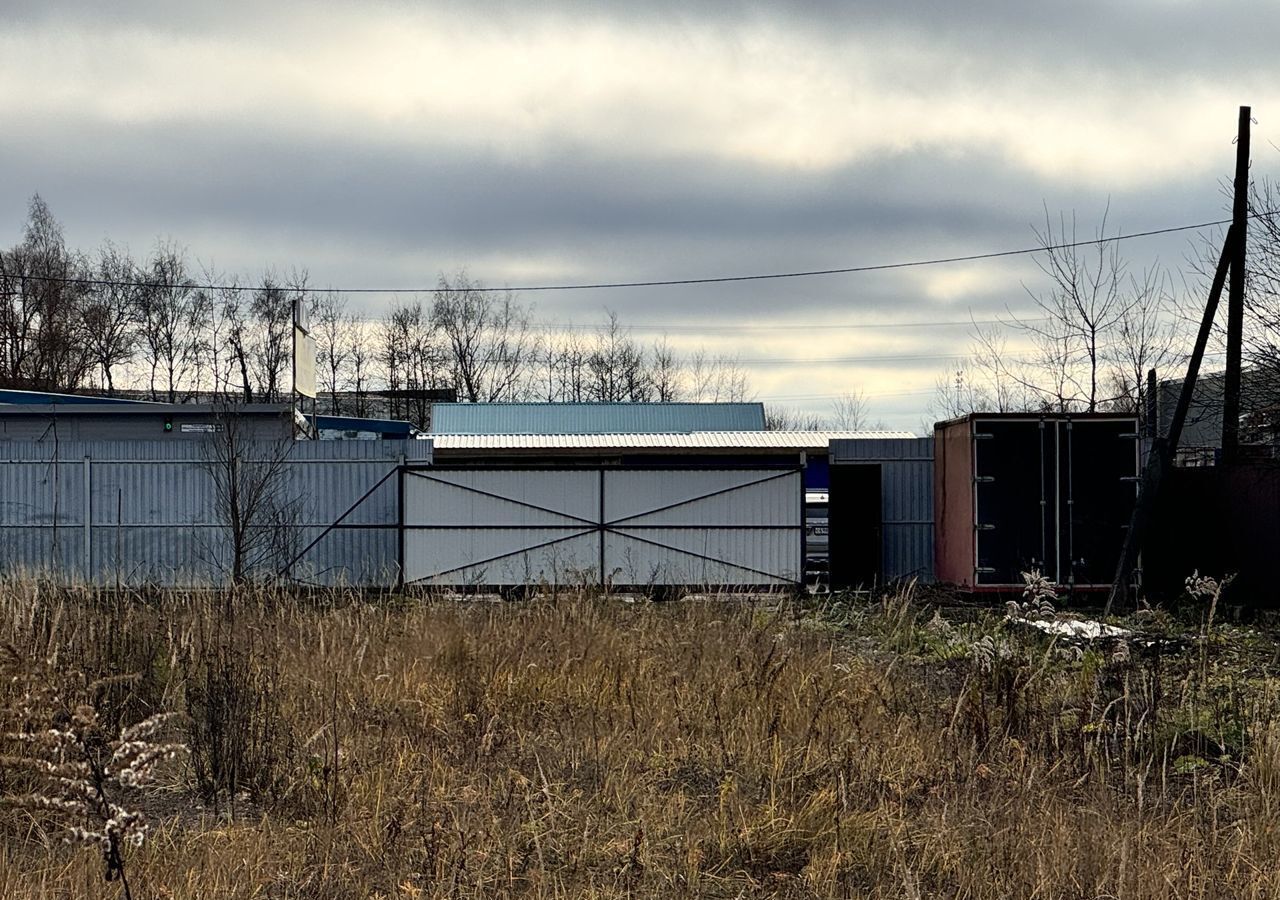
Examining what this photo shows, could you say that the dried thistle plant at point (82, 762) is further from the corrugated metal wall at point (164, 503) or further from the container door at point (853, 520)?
the container door at point (853, 520)

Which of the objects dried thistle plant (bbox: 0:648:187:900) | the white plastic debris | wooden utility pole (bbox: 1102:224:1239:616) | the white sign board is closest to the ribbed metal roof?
the white sign board

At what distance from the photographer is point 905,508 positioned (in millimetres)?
20922

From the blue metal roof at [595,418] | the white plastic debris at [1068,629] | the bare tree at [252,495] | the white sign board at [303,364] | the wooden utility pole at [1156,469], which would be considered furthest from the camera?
the blue metal roof at [595,418]

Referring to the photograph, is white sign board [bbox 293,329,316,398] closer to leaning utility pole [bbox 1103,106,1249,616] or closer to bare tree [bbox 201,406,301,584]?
bare tree [bbox 201,406,301,584]

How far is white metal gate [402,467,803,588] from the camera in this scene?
18.4 metres

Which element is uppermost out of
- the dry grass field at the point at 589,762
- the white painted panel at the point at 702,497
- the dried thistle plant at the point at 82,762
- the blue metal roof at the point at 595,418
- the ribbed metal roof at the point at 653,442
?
the blue metal roof at the point at 595,418

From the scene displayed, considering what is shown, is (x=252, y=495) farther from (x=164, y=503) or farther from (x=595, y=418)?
(x=595, y=418)

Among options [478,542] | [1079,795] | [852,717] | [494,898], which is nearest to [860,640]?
[852,717]

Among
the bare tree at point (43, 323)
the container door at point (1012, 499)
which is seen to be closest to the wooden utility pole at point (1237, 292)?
the container door at point (1012, 499)

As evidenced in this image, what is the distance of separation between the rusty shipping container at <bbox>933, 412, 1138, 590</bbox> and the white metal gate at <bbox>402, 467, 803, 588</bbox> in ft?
9.72

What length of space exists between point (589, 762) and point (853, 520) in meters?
16.0

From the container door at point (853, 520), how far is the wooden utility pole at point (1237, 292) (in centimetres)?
591

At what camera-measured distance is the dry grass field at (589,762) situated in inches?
163

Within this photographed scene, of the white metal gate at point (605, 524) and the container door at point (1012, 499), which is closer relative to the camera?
the container door at point (1012, 499)
